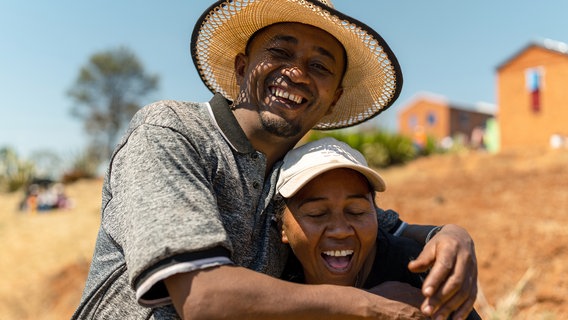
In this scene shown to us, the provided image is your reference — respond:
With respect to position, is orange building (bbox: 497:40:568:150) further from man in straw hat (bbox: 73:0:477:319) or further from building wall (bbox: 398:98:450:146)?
man in straw hat (bbox: 73:0:477:319)

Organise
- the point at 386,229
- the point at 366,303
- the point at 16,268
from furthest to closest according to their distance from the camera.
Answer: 1. the point at 16,268
2. the point at 386,229
3. the point at 366,303

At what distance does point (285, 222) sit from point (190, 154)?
493 mm

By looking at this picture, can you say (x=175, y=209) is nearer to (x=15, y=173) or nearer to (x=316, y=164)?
(x=316, y=164)

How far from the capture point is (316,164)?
A: 6.74ft

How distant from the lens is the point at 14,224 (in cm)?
1631

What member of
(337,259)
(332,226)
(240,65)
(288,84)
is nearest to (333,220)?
(332,226)

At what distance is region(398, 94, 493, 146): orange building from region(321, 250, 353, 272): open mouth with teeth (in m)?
43.0

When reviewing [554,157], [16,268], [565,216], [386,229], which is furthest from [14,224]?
[386,229]

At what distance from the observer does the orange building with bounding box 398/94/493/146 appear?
45125 mm

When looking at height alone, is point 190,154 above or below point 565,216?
above

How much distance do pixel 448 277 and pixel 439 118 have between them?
45.2 metres

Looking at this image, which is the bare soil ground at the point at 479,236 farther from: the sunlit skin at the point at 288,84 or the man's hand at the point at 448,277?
the man's hand at the point at 448,277

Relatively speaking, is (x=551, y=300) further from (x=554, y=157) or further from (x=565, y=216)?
(x=554, y=157)

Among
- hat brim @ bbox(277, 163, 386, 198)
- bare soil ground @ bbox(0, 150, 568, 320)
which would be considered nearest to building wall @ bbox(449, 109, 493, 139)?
bare soil ground @ bbox(0, 150, 568, 320)
